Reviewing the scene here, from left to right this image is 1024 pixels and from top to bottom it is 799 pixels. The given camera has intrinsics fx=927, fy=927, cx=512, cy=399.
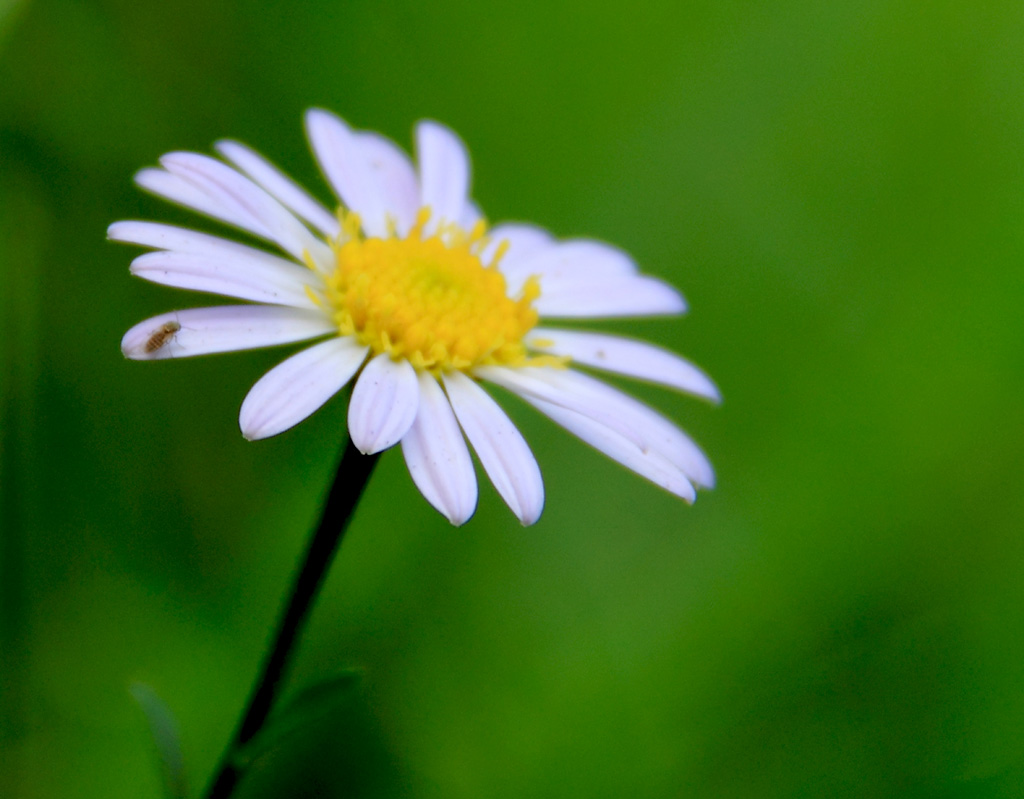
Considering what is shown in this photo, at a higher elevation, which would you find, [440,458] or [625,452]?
[625,452]

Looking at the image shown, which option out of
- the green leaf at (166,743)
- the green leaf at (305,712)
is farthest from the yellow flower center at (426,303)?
the green leaf at (166,743)

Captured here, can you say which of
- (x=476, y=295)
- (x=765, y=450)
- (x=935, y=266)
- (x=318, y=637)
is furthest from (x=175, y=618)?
(x=935, y=266)

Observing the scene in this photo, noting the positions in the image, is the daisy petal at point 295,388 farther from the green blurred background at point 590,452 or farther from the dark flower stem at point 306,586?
the green blurred background at point 590,452

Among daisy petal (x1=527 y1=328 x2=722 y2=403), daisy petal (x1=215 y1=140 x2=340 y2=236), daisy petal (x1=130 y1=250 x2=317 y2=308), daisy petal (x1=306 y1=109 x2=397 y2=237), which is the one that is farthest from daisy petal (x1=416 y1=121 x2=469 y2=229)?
daisy petal (x1=130 y1=250 x2=317 y2=308)

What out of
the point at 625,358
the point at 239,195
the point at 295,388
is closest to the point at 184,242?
the point at 239,195

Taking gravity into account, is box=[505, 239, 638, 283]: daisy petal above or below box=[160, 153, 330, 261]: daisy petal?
above

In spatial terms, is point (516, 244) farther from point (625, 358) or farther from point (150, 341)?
point (150, 341)

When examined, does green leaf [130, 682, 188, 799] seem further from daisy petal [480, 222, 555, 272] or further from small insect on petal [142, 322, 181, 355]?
daisy petal [480, 222, 555, 272]
